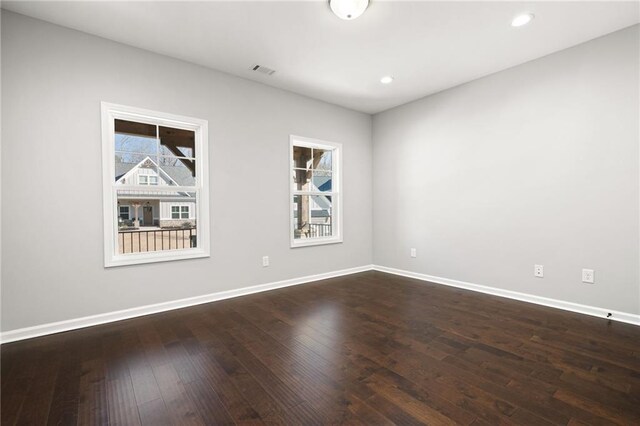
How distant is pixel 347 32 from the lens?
271 centimetres

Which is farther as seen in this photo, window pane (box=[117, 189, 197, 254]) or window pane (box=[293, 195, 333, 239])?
window pane (box=[293, 195, 333, 239])

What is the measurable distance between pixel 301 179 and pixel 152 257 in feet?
7.44

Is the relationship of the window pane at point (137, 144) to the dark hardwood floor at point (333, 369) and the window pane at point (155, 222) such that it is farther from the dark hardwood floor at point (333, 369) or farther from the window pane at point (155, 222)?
the dark hardwood floor at point (333, 369)

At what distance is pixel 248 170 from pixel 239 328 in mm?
1941

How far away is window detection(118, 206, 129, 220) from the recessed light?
162 inches

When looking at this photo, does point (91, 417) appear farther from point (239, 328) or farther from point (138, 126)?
point (138, 126)

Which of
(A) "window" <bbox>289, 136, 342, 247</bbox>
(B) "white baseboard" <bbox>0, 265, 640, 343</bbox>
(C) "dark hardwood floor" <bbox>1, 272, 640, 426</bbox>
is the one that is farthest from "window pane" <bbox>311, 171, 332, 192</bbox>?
(C) "dark hardwood floor" <bbox>1, 272, 640, 426</bbox>

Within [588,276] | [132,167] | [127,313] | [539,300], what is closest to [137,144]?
[132,167]

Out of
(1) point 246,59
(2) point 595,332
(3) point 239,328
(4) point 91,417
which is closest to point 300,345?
(3) point 239,328

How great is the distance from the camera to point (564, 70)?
9.89 feet

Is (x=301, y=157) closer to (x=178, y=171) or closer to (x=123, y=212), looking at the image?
(x=178, y=171)

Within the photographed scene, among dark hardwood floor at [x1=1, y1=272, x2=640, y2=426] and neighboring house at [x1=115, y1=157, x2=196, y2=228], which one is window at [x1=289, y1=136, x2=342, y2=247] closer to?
neighboring house at [x1=115, y1=157, x2=196, y2=228]

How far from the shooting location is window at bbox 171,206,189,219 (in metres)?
3.30

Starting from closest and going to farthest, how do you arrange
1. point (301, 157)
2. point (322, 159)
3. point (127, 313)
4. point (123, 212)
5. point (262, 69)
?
point (127, 313) → point (123, 212) → point (262, 69) → point (301, 157) → point (322, 159)
